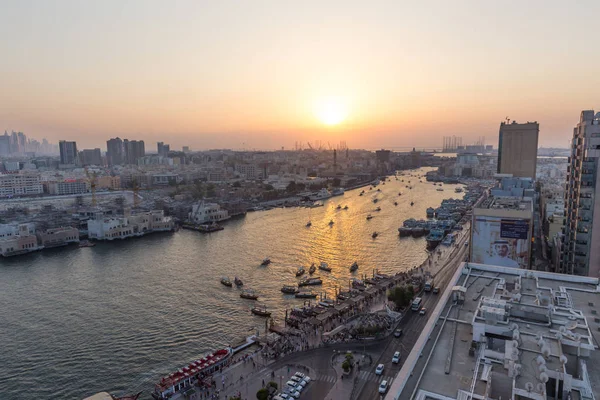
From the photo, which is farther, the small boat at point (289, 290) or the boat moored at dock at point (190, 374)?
the small boat at point (289, 290)

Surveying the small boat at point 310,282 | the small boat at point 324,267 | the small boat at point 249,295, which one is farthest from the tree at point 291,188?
the small boat at point 249,295

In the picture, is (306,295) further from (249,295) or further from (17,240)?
(17,240)

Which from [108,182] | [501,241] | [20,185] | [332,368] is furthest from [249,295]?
[108,182]

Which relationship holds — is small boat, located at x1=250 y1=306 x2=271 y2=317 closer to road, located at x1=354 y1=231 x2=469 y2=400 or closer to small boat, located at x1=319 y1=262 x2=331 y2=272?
road, located at x1=354 y1=231 x2=469 y2=400

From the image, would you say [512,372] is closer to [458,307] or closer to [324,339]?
[458,307]

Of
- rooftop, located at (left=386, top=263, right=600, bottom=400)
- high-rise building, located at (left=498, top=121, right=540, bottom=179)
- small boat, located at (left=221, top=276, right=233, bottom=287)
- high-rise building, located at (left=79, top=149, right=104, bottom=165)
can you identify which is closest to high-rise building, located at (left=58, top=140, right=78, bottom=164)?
high-rise building, located at (left=79, top=149, right=104, bottom=165)

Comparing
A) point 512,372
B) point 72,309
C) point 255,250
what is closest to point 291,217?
point 255,250

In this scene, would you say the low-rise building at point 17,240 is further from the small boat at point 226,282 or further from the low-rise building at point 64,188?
the low-rise building at point 64,188
